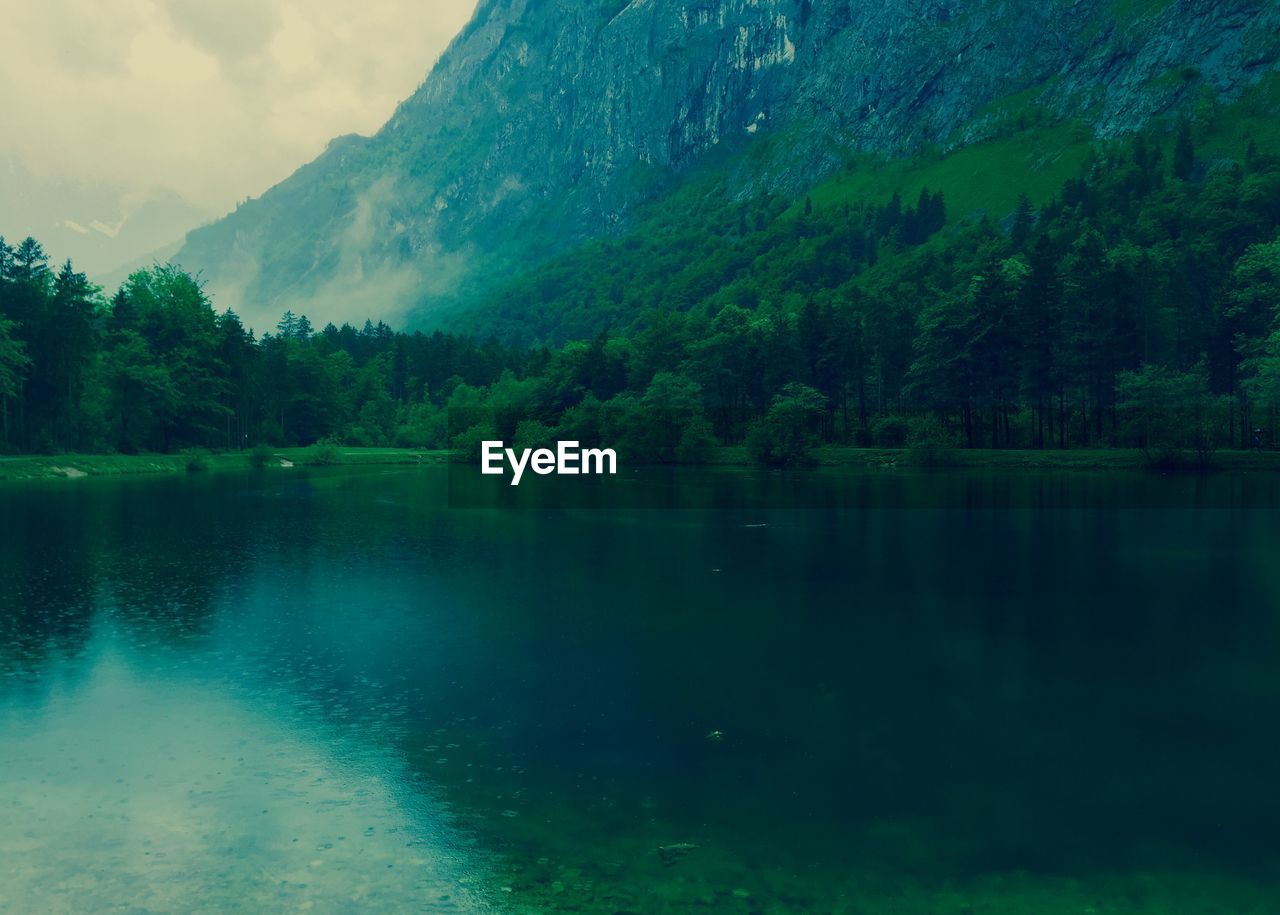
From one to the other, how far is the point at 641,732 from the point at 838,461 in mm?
112040

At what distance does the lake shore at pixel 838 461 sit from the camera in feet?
341

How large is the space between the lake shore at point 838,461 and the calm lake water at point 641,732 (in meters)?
67.1

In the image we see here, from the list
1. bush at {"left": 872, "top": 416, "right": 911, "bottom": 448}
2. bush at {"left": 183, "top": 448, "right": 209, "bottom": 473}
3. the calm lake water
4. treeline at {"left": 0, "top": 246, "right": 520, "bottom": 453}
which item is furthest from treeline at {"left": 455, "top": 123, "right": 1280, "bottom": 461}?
the calm lake water

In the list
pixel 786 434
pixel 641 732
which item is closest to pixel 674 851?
pixel 641 732

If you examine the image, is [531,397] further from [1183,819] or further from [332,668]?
[1183,819]

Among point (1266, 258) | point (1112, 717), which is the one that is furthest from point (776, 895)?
point (1266, 258)

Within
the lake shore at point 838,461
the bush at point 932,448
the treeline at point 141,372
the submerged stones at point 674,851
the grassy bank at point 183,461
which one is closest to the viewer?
the submerged stones at point 674,851

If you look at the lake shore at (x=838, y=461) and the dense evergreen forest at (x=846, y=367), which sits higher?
the dense evergreen forest at (x=846, y=367)

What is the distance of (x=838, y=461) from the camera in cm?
12938

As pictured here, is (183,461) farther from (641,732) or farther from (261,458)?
(641,732)

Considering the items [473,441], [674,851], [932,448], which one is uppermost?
[473,441]

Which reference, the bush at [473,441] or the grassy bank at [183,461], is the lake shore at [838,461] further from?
the bush at [473,441]

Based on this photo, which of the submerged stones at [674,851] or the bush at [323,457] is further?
the bush at [323,457]

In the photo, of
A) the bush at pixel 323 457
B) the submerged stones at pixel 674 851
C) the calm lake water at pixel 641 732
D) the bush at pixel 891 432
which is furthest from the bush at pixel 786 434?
the submerged stones at pixel 674 851
